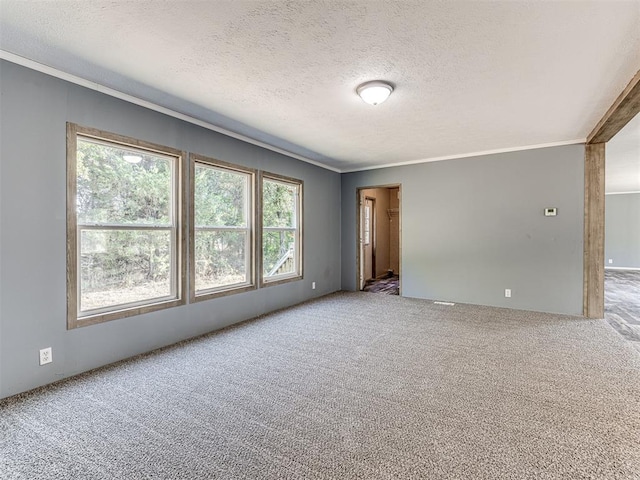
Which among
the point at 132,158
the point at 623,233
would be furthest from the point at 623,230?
the point at 132,158

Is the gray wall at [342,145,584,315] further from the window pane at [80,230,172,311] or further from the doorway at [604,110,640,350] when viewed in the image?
the window pane at [80,230,172,311]

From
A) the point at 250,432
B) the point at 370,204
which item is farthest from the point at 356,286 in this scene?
the point at 250,432

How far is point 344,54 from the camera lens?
2221 mm

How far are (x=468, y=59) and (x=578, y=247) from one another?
11.5ft

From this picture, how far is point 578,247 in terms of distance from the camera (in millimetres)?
4320

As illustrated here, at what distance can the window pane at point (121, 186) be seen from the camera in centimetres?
271

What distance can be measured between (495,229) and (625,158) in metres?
2.94

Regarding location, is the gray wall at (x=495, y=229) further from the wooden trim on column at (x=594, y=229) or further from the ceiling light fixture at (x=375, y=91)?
the ceiling light fixture at (x=375, y=91)

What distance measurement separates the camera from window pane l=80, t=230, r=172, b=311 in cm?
274

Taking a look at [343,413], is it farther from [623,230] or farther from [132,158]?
[623,230]

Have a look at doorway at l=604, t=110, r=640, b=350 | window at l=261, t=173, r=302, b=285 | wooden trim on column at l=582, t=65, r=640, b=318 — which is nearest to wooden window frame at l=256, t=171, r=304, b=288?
window at l=261, t=173, r=302, b=285

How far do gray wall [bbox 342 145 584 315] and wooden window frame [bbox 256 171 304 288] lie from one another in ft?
5.36

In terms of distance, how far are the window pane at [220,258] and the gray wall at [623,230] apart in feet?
37.1

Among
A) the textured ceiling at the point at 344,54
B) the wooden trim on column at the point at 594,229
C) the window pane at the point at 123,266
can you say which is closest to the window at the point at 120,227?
the window pane at the point at 123,266
